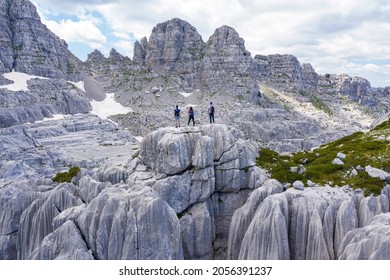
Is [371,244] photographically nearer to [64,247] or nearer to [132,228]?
[132,228]

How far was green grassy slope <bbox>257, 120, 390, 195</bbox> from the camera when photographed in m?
35.0

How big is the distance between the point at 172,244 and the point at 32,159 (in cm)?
9217

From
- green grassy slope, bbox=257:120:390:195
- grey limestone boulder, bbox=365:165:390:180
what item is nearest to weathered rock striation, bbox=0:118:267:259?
green grassy slope, bbox=257:120:390:195

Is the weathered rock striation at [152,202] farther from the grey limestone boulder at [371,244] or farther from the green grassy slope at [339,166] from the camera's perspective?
the grey limestone boulder at [371,244]

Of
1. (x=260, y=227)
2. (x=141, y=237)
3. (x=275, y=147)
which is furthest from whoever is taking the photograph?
(x=275, y=147)

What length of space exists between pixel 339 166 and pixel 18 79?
195278mm

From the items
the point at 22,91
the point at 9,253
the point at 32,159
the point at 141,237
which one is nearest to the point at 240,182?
the point at 141,237

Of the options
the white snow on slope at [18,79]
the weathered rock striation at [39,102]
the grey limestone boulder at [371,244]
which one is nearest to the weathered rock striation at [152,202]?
the grey limestone boulder at [371,244]

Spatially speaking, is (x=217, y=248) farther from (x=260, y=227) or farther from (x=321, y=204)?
(x=321, y=204)

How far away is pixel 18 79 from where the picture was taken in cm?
18512

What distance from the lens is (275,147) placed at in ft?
443

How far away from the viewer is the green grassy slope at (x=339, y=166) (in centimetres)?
3497

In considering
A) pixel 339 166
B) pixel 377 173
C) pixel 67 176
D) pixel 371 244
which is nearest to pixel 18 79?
pixel 67 176

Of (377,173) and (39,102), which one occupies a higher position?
(39,102)
